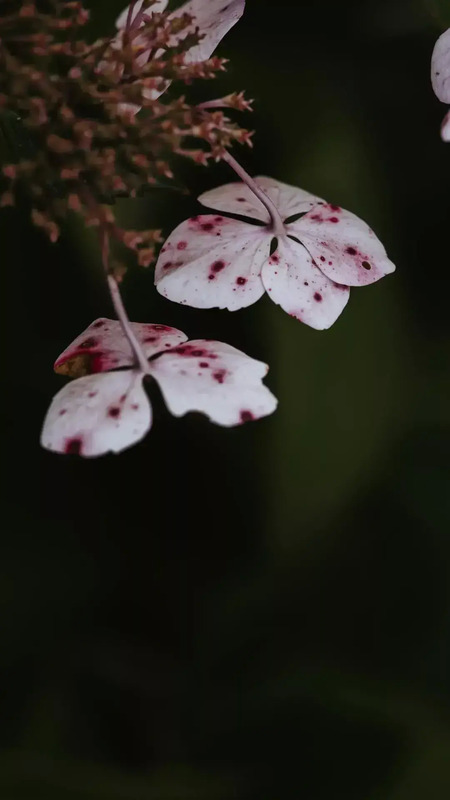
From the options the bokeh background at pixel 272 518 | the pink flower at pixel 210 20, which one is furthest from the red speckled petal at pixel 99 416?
the bokeh background at pixel 272 518

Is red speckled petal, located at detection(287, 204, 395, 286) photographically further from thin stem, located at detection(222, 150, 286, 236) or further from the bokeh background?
the bokeh background

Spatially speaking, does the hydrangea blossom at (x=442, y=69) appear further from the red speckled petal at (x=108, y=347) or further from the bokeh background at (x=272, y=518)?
the bokeh background at (x=272, y=518)

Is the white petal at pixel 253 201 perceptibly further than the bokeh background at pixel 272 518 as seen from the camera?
No

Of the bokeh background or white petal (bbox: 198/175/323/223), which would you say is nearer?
white petal (bbox: 198/175/323/223)

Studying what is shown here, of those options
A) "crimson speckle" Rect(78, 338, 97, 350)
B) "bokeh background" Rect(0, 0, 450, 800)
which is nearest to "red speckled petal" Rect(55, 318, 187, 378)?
"crimson speckle" Rect(78, 338, 97, 350)

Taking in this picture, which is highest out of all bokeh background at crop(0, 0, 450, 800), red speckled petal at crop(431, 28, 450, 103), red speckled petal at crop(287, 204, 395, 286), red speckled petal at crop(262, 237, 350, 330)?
red speckled petal at crop(431, 28, 450, 103)

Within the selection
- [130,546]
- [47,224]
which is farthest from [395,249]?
[47,224]
